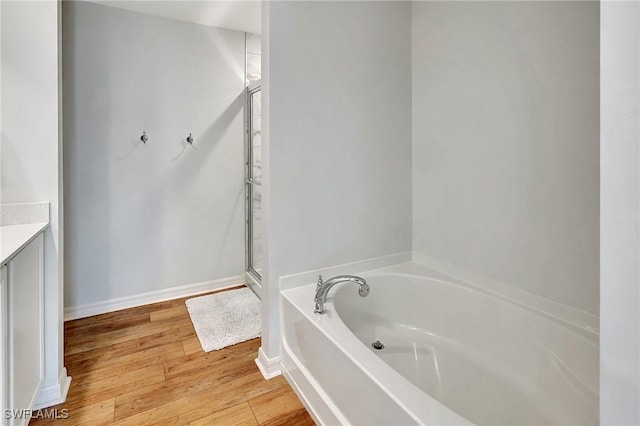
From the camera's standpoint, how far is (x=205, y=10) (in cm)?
255

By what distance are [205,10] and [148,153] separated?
122 centimetres

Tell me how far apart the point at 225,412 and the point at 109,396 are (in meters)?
→ 0.63

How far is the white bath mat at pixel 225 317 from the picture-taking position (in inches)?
87.2

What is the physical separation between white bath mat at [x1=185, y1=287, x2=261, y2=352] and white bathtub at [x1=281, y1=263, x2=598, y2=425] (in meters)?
0.57

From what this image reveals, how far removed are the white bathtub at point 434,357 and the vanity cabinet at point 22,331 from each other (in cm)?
111

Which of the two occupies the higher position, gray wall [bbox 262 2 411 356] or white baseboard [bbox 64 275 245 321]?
gray wall [bbox 262 2 411 356]

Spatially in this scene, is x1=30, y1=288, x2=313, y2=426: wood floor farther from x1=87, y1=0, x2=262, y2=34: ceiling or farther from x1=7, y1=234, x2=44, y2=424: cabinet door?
x1=87, y1=0, x2=262, y2=34: ceiling

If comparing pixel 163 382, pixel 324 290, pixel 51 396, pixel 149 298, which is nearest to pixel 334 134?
pixel 324 290

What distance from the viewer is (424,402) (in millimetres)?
1032

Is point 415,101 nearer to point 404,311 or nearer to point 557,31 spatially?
point 557,31

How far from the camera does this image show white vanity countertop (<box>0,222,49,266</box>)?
1.16 m

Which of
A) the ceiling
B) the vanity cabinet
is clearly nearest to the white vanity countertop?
the vanity cabinet
